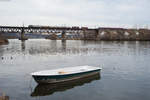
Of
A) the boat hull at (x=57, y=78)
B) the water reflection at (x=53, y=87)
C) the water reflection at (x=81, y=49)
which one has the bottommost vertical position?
the water reflection at (x=53, y=87)

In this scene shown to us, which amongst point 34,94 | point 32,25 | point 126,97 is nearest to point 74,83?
point 34,94

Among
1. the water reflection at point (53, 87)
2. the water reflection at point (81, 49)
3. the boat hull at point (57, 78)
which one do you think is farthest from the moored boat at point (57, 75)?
the water reflection at point (81, 49)

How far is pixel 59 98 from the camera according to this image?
63.0 feet

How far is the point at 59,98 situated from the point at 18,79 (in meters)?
8.90

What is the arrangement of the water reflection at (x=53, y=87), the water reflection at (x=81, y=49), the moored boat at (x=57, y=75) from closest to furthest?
the water reflection at (x=53, y=87) → the moored boat at (x=57, y=75) → the water reflection at (x=81, y=49)

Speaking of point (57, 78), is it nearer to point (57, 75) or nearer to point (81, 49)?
point (57, 75)

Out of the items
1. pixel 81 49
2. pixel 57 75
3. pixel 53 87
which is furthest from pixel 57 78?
pixel 81 49

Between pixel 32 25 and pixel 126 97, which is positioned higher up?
pixel 32 25

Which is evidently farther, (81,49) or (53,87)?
(81,49)

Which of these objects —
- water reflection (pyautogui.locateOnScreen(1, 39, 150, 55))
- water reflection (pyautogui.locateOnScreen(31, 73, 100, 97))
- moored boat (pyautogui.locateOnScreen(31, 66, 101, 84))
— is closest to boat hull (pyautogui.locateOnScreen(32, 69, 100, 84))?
moored boat (pyautogui.locateOnScreen(31, 66, 101, 84))

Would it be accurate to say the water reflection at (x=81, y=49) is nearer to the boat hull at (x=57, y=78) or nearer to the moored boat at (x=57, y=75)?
the moored boat at (x=57, y=75)

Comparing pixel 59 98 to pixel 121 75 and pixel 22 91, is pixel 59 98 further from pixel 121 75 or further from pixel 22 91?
pixel 121 75

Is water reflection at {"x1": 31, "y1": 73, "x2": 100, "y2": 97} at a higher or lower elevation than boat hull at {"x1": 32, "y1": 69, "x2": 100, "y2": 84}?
lower

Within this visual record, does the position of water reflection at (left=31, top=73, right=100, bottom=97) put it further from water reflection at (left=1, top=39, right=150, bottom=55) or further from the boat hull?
water reflection at (left=1, top=39, right=150, bottom=55)
